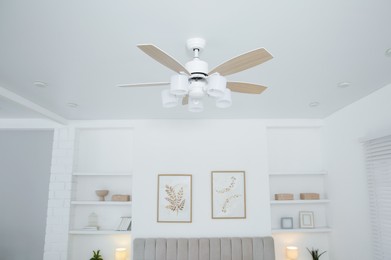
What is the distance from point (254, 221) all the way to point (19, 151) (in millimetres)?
3757

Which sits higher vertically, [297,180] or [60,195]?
[297,180]

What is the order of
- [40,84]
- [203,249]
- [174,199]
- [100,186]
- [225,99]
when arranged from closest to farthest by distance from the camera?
1. [225,99]
2. [40,84]
3. [203,249]
4. [174,199]
5. [100,186]

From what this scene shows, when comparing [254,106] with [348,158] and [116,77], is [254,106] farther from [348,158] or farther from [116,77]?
[116,77]

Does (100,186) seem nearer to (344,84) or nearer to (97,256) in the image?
(97,256)

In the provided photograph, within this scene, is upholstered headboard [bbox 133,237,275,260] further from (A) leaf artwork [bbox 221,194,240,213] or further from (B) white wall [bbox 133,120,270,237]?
(A) leaf artwork [bbox 221,194,240,213]

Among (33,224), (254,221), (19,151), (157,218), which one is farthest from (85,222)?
(254,221)

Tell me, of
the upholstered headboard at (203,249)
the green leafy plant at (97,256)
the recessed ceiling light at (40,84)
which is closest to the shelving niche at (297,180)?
the upholstered headboard at (203,249)

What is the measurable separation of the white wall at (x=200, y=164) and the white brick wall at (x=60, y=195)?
0.96 m

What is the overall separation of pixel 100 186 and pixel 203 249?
1787mm

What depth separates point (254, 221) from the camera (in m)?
4.14

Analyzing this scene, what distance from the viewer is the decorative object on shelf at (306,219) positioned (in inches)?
168

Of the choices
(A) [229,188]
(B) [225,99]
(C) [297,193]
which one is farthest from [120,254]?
(B) [225,99]

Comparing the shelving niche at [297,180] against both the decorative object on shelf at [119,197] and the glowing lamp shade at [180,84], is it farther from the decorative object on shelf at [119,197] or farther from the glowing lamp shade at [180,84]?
the glowing lamp shade at [180,84]

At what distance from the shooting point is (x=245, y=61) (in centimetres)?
174
